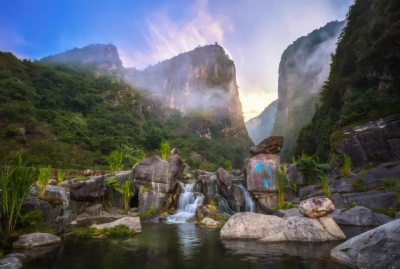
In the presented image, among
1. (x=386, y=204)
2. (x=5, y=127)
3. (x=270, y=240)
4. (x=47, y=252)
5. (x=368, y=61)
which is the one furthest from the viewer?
(x=5, y=127)

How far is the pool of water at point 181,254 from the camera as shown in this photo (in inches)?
314

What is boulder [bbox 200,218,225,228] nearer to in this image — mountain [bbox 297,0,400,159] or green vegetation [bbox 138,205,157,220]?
green vegetation [bbox 138,205,157,220]

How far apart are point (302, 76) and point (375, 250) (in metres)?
137

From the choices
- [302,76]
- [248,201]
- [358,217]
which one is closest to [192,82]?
[302,76]

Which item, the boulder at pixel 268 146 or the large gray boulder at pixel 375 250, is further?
the boulder at pixel 268 146

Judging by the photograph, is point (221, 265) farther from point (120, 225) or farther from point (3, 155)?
point (3, 155)

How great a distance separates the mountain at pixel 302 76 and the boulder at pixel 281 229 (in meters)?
94.2

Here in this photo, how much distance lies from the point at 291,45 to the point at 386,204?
150m

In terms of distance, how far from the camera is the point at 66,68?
9425cm

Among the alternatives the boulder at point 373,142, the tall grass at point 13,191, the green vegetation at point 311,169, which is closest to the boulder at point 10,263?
the tall grass at point 13,191

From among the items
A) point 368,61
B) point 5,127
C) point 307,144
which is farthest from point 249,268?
point 5,127

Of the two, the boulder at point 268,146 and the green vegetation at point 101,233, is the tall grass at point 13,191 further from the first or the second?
the boulder at point 268,146

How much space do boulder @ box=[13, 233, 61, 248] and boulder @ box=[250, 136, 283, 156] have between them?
1733cm

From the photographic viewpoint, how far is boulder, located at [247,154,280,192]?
22172 mm
